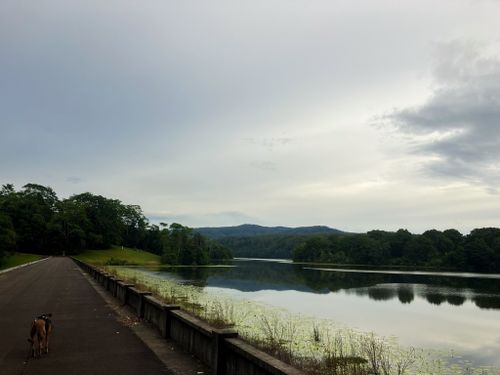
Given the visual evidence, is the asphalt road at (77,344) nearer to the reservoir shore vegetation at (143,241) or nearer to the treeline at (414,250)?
the reservoir shore vegetation at (143,241)

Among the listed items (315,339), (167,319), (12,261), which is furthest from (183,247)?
(167,319)

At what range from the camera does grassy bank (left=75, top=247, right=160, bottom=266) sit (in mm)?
119769

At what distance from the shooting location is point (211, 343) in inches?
353

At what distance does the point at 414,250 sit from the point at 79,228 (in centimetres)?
10439

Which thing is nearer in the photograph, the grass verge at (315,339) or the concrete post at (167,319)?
the concrete post at (167,319)

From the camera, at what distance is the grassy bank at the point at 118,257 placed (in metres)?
120

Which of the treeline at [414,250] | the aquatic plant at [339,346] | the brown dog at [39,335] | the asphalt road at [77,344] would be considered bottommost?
the aquatic plant at [339,346]

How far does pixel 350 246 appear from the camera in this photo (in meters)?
171

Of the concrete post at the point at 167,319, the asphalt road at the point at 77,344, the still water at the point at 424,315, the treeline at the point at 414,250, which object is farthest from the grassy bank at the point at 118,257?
the concrete post at the point at 167,319

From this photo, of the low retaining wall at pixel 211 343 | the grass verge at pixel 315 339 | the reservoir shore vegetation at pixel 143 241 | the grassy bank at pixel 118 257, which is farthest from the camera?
the reservoir shore vegetation at pixel 143 241

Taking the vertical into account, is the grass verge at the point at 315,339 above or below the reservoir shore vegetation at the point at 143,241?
below

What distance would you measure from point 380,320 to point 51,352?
24624 millimetres

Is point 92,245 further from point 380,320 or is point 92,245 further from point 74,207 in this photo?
point 380,320

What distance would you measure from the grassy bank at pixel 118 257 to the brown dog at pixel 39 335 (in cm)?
10923
